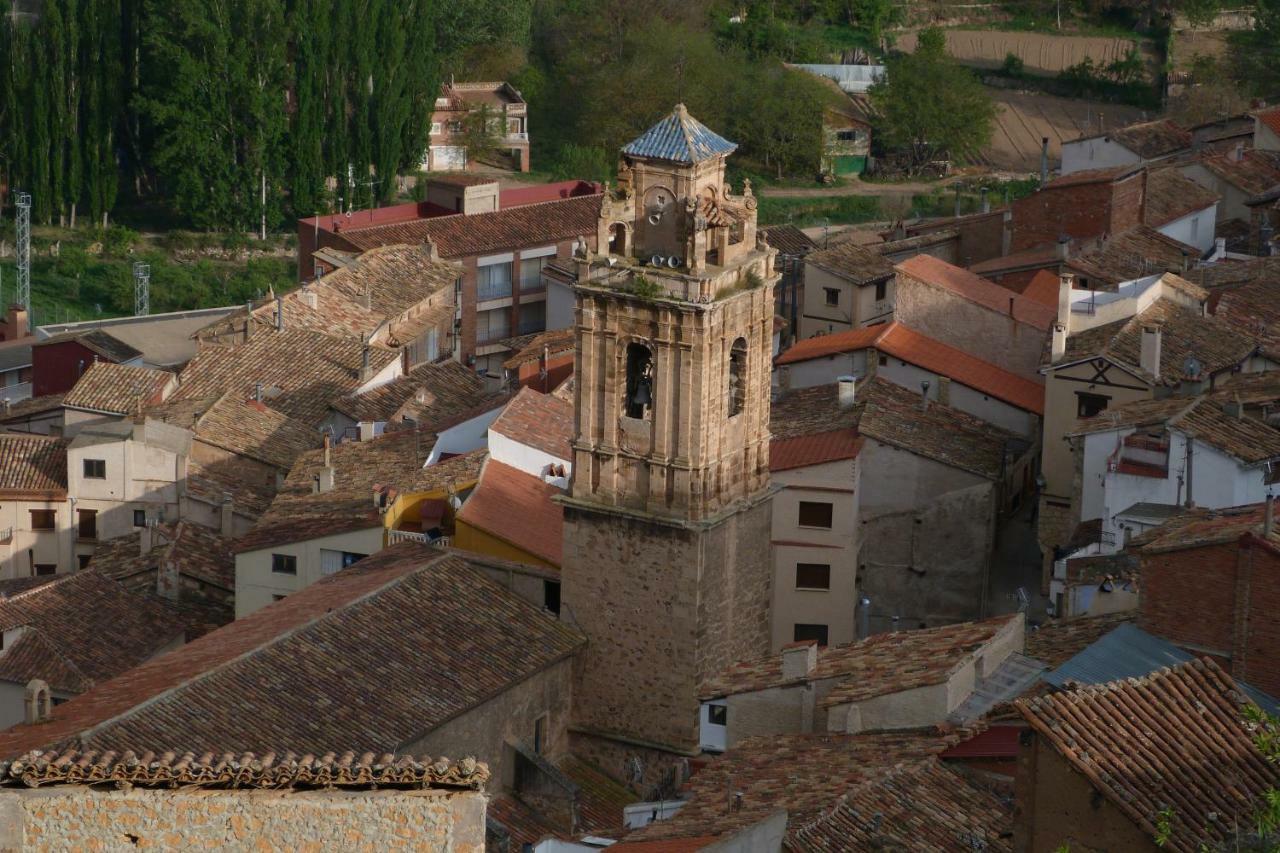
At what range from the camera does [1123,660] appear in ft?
119

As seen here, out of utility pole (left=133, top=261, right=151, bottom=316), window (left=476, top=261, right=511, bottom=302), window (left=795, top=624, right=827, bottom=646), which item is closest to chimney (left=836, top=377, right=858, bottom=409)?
window (left=795, top=624, right=827, bottom=646)

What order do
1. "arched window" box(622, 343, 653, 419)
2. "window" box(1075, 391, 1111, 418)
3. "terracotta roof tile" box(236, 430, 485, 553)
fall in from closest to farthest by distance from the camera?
"arched window" box(622, 343, 653, 419) < "terracotta roof tile" box(236, 430, 485, 553) < "window" box(1075, 391, 1111, 418)

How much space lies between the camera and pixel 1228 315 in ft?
189

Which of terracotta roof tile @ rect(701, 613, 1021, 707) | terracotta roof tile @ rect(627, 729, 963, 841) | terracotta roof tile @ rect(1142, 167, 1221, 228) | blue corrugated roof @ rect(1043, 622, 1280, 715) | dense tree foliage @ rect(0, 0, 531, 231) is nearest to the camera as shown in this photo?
terracotta roof tile @ rect(627, 729, 963, 841)

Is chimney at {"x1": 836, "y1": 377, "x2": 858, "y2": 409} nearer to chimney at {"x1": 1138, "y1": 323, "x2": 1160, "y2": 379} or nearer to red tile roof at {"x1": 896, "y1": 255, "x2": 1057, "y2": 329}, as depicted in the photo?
chimney at {"x1": 1138, "y1": 323, "x2": 1160, "y2": 379}

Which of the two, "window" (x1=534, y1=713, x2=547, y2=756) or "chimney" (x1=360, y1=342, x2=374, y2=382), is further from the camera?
"chimney" (x1=360, y1=342, x2=374, y2=382)

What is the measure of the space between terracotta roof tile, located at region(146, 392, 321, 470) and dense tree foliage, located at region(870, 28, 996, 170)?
36.2 metres

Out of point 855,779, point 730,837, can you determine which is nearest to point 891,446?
point 855,779

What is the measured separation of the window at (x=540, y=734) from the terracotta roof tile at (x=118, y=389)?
2110cm

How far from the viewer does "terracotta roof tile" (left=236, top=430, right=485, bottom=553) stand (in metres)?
50.0

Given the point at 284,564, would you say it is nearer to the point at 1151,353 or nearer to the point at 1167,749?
the point at 1151,353

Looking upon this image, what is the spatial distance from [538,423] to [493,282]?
23647mm

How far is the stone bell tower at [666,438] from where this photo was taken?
42344 mm

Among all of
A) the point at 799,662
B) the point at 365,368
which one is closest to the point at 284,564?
the point at 799,662
